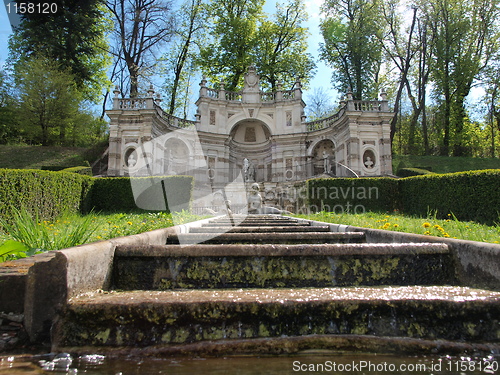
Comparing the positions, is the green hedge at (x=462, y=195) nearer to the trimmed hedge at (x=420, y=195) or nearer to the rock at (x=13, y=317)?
the trimmed hedge at (x=420, y=195)

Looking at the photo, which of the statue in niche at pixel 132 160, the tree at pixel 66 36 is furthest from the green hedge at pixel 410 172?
the tree at pixel 66 36

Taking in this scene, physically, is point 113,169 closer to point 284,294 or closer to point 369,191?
point 369,191

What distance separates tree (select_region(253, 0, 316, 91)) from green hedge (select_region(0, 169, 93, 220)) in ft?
74.0

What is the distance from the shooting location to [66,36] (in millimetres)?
24828

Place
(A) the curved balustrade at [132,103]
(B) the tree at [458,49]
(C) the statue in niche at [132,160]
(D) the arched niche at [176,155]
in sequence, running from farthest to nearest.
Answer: (B) the tree at [458,49] → (D) the arched niche at [176,155] → (A) the curved balustrade at [132,103] → (C) the statue in niche at [132,160]

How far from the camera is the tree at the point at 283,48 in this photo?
95.2 ft

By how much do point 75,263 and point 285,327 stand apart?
1485 mm

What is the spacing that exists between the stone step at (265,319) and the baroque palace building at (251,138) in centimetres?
1839

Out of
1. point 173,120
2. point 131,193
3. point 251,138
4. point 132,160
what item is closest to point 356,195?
point 131,193

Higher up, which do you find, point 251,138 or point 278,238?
point 251,138

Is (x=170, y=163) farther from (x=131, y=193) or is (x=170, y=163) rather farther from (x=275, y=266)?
(x=275, y=266)

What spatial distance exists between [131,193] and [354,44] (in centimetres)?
2480

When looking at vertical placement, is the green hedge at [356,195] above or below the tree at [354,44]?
below

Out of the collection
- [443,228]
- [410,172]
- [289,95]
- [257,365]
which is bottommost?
[257,365]
